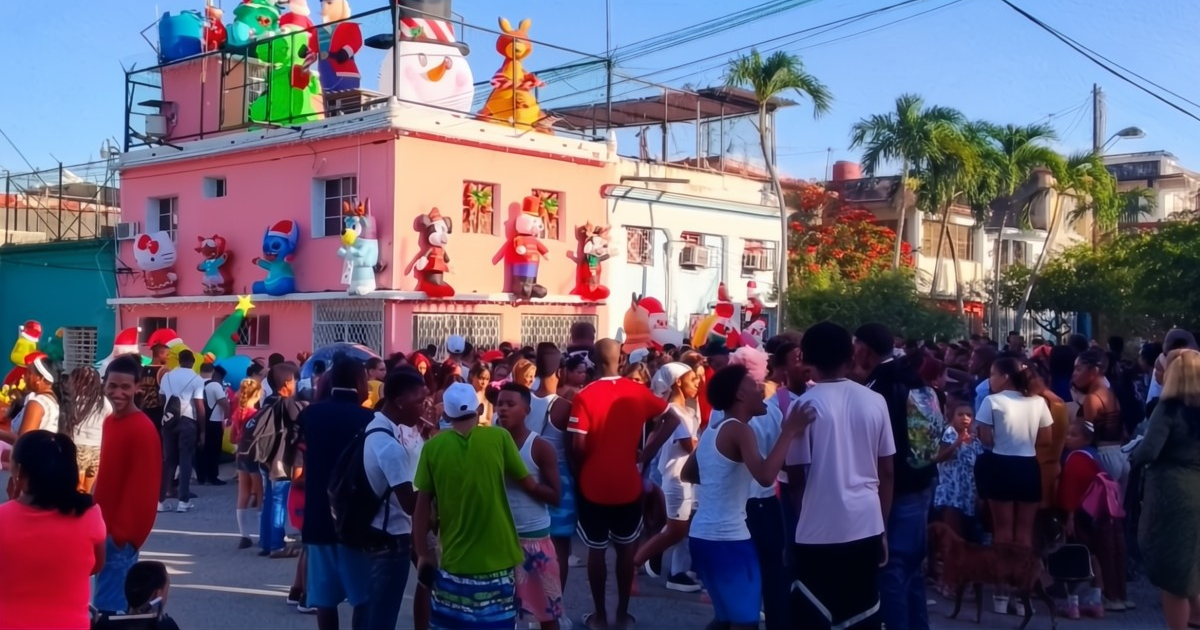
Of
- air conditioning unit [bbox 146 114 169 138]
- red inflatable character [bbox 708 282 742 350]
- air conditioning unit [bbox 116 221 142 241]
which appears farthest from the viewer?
air conditioning unit [bbox 146 114 169 138]

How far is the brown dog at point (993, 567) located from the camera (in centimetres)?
725

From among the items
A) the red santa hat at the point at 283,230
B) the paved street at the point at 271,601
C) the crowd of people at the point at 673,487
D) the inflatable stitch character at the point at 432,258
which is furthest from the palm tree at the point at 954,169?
the paved street at the point at 271,601

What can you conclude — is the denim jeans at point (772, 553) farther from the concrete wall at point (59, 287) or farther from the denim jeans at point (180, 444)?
the concrete wall at point (59, 287)

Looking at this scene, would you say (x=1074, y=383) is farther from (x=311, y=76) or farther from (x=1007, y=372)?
(x=311, y=76)

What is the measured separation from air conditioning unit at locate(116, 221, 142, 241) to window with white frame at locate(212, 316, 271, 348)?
3.72 m

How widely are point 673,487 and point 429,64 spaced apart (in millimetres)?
15041

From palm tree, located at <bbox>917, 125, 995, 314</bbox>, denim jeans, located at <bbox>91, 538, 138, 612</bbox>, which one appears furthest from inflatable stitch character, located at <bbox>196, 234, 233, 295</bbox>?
denim jeans, located at <bbox>91, 538, 138, 612</bbox>

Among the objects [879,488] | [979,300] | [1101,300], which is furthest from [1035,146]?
[879,488]

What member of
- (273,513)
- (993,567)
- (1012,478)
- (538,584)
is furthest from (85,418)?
(1012,478)

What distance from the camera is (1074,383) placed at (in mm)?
8148

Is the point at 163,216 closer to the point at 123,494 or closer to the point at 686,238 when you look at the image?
the point at 686,238

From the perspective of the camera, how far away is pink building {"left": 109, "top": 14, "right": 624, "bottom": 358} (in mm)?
19406

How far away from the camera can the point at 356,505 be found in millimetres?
5414

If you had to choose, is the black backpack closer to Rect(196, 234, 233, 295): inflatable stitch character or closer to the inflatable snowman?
the inflatable snowman
